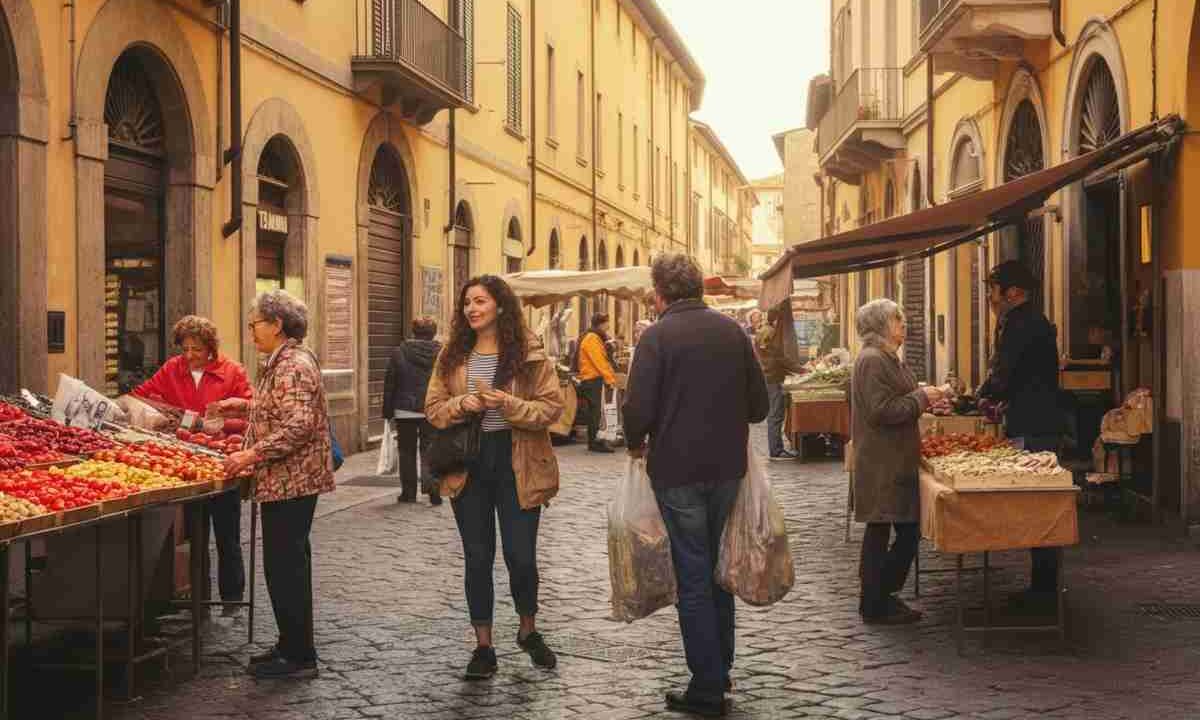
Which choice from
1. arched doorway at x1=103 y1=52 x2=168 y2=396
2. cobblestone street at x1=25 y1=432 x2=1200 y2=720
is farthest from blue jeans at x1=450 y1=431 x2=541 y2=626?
arched doorway at x1=103 y1=52 x2=168 y2=396

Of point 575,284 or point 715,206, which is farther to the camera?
point 715,206

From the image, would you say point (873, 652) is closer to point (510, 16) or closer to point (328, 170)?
point (328, 170)

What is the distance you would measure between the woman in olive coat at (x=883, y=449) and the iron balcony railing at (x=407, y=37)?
39.8 feet

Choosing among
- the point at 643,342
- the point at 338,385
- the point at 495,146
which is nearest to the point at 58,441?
the point at 643,342

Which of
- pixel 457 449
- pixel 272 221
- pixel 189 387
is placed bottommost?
pixel 457 449

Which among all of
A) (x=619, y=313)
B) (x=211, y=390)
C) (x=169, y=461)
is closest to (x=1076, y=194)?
(x=211, y=390)

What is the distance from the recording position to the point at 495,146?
26.4m

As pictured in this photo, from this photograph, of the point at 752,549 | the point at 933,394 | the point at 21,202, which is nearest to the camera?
the point at 752,549

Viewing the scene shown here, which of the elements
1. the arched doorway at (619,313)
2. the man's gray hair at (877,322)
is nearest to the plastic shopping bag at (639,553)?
the man's gray hair at (877,322)

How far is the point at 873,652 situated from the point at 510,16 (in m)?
22.1

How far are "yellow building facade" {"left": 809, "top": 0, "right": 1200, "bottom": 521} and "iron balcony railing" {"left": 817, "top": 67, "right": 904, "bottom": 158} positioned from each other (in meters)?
0.04

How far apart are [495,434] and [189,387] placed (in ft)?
8.46

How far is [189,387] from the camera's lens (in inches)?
336

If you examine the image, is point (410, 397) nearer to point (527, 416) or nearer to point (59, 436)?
point (59, 436)
